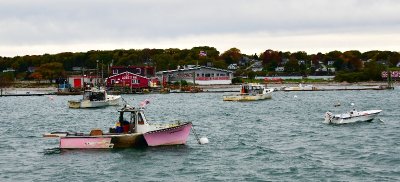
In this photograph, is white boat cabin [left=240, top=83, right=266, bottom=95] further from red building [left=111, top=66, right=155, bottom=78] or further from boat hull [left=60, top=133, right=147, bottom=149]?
boat hull [left=60, top=133, right=147, bottom=149]

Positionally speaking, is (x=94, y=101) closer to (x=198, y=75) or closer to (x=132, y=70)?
(x=132, y=70)

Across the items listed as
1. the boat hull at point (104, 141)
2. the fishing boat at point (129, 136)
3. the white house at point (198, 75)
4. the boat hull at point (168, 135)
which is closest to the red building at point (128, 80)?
the white house at point (198, 75)

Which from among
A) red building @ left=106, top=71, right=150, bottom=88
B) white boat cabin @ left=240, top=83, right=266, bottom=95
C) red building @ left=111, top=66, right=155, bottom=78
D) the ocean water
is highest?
red building @ left=111, top=66, right=155, bottom=78

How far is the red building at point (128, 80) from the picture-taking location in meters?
145

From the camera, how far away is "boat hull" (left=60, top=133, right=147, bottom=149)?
4525 cm

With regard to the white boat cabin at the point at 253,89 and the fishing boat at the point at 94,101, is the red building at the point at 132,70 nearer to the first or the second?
the white boat cabin at the point at 253,89

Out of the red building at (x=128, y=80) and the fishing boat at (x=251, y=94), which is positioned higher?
the red building at (x=128, y=80)

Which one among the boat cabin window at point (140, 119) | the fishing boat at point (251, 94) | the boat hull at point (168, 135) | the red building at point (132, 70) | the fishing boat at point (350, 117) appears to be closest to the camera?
the boat hull at point (168, 135)

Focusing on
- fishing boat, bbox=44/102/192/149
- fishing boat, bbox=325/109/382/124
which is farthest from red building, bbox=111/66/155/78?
fishing boat, bbox=44/102/192/149

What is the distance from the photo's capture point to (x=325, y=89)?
489ft

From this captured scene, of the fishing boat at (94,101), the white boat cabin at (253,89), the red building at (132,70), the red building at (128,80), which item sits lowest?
the fishing boat at (94,101)

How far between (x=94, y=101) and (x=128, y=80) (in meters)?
46.4

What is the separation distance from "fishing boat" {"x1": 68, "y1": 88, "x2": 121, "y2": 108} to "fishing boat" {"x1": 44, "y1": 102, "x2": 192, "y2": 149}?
52856 millimetres

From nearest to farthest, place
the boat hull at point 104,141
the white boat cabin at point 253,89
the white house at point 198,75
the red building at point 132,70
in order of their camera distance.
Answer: the boat hull at point 104,141
the white boat cabin at point 253,89
the red building at point 132,70
the white house at point 198,75
